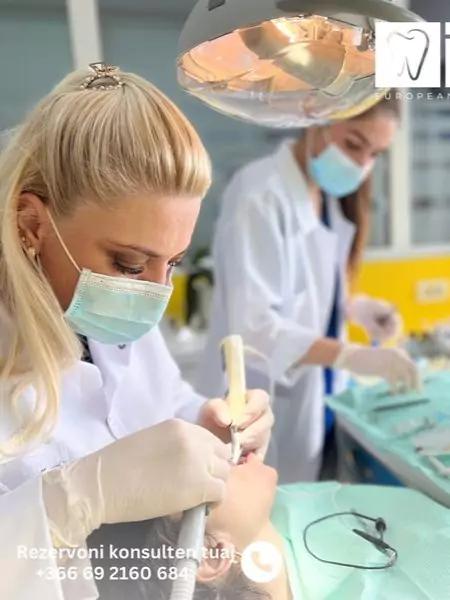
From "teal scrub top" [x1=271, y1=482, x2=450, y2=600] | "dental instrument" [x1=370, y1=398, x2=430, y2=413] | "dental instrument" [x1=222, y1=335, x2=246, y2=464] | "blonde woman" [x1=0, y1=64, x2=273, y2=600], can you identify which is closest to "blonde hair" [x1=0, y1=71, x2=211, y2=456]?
"blonde woman" [x1=0, y1=64, x2=273, y2=600]

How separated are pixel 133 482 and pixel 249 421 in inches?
9.7

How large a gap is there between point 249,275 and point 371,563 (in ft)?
2.01

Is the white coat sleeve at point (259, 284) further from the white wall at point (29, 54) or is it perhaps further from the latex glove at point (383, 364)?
the white wall at point (29, 54)

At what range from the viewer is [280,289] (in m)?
1.25

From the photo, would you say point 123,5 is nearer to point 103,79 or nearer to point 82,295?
point 103,79

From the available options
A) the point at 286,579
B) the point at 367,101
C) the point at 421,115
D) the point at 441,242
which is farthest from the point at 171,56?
the point at 441,242

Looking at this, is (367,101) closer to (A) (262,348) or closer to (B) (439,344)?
(A) (262,348)

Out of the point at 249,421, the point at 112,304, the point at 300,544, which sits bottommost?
the point at 300,544

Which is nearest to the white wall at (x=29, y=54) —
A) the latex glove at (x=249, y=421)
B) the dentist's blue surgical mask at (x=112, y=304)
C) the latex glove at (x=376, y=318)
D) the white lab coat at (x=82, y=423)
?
the dentist's blue surgical mask at (x=112, y=304)

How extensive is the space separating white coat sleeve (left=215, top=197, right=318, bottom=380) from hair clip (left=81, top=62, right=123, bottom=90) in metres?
0.53

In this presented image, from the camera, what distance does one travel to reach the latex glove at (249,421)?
2.64 feet

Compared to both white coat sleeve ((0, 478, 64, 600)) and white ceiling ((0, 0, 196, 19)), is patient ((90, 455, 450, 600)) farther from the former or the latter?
white ceiling ((0, 0, 196, 19))

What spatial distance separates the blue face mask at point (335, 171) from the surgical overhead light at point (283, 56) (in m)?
0.23

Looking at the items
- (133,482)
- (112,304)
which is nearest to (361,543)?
(133,482)
